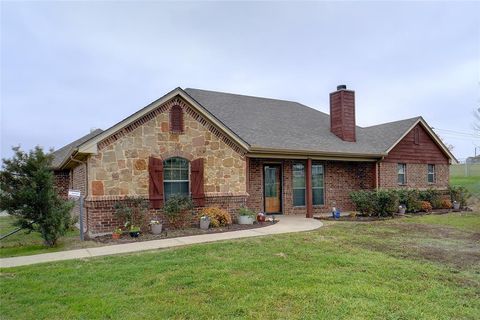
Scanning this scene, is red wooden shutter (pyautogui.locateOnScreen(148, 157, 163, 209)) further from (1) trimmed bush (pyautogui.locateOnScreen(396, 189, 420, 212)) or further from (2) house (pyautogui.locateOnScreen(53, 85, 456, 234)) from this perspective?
(1) trimmed bush (pyautogui.locateOnScreen(396, 189, 420, 212))

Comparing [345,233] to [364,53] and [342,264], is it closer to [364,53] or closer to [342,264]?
[342,264]

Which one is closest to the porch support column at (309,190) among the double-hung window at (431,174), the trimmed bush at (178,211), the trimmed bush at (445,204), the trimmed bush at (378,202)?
the trimmed bush at (378,202)

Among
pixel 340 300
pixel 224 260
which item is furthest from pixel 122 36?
pixel 340 300

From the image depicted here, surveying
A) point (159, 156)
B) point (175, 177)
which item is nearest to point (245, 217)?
point (175, 177)

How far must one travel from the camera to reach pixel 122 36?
1230 centimetres

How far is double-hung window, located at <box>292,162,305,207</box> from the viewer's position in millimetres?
14188

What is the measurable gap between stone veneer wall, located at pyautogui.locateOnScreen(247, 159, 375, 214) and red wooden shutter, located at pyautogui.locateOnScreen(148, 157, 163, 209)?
4068 mm

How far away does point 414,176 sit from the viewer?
16703 mm

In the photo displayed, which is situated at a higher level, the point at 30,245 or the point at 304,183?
the point at 304,183

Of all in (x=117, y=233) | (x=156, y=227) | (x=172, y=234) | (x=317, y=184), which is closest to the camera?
(x=117, y=233)

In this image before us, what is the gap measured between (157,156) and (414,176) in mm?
12865

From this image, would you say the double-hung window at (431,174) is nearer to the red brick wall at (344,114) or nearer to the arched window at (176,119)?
the red brick wall at (344,114)

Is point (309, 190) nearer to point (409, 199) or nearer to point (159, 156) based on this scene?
point (409, 199)

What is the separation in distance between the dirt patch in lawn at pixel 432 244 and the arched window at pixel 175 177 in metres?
5.40
